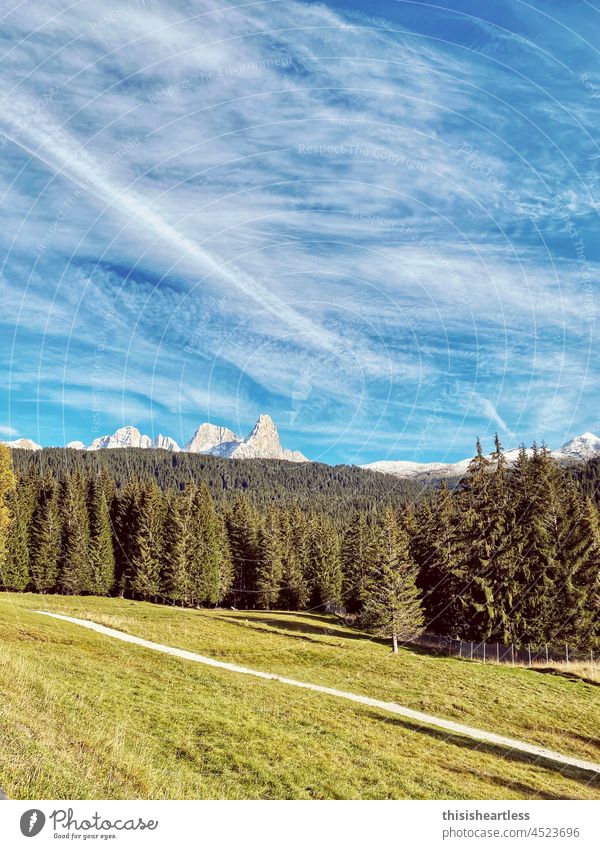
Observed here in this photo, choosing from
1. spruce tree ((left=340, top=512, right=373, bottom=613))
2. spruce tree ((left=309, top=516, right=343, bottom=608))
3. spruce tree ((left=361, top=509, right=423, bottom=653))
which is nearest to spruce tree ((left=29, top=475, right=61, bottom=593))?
spruce tree ((left=309, top=516, right=343, bottom=608))

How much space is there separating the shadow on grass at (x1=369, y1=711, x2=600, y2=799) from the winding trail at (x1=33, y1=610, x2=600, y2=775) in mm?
325

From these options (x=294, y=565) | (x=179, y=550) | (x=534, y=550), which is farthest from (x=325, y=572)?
(x=534, y=550)

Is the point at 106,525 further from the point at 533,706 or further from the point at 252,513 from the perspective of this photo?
the point at 533,706

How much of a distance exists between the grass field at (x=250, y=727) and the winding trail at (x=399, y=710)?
3.31ft

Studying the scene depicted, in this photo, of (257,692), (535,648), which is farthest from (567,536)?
(257,692)

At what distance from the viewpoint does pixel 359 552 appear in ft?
225

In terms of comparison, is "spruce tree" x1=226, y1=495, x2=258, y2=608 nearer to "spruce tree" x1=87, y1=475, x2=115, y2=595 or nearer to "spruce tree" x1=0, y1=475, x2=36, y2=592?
"spruce tree" x1=87, y1=475, x2=115, y2=595

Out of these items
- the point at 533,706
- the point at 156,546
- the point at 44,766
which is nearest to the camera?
the point at 44,766

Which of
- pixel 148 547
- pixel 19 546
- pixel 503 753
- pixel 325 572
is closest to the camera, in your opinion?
pixel 503 753

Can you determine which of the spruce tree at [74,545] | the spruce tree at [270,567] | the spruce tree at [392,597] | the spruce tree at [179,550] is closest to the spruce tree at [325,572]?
the spruce tree at [270,567]

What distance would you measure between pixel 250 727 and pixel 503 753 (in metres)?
8.77

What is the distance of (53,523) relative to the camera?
6894 centimetres

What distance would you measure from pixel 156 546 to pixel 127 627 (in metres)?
32.9

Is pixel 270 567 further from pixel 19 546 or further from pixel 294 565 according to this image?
pixel 19 546
